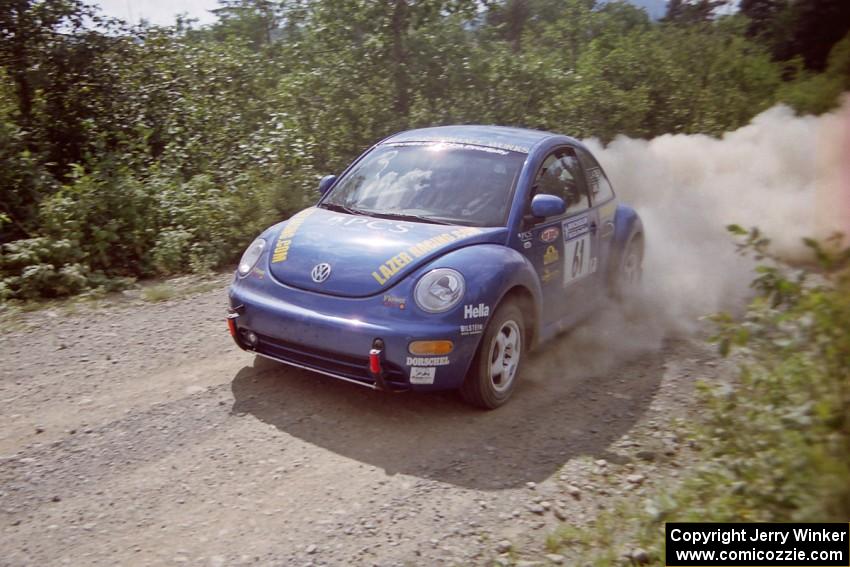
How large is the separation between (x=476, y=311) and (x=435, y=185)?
54.1 inches

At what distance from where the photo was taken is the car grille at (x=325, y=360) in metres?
4.94

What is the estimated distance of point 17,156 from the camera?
30.8ft

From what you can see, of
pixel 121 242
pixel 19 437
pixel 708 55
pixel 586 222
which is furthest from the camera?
pixel 708 55

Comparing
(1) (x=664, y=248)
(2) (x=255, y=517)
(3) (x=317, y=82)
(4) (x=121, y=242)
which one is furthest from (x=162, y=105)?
(2) (x=255, y=517)

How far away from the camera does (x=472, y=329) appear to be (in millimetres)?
5020

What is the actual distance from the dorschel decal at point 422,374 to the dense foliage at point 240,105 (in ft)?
14.7

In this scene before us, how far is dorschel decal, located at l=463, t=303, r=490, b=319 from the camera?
5.00 m

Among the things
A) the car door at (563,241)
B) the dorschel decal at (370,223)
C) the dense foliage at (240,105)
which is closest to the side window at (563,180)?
the car door at (563,241)

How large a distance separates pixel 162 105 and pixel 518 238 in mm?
7882

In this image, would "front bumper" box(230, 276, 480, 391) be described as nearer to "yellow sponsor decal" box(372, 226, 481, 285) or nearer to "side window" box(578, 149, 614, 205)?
"yellow sponsor decal" box(372, 226, 481, 285)

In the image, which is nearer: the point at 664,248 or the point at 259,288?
the point at 259,288

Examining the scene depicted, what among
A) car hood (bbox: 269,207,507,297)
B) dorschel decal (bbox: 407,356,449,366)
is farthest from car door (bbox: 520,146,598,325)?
dorschel decal (bbox: 407,356,449,366)

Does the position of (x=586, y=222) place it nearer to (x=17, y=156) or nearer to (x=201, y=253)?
(x=201, y=253)

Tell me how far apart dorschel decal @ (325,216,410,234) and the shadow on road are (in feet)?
3.66
